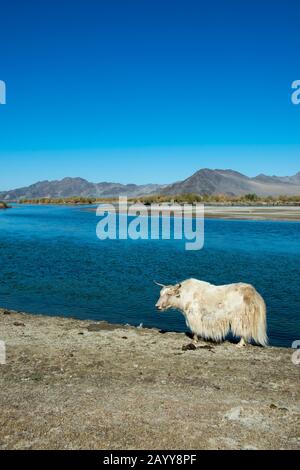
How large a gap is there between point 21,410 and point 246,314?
17.5 feet

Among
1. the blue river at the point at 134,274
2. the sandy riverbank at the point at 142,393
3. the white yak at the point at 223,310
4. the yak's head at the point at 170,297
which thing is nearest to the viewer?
the sandy riverbank at the point at 142,393

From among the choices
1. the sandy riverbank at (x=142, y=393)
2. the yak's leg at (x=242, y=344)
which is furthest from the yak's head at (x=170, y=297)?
the yak's leg at (x=242, y=344)

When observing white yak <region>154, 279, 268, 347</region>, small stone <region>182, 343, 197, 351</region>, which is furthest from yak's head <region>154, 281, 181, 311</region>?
small stone <region>182, 343, 197, 351</region>

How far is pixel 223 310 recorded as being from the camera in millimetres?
10406

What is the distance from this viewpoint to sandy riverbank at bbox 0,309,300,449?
611 cm

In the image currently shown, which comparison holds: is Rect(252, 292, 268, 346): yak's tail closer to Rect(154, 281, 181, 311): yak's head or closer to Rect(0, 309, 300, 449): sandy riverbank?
Rect(0, 309, 300, 449): sandy riverbank

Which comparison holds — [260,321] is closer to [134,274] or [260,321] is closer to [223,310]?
[223,310]

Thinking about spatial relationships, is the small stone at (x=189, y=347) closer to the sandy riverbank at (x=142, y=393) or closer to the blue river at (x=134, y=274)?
the sandy riverbank at (x=142, y=393)

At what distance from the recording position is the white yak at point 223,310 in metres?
10.2

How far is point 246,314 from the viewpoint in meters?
10.2

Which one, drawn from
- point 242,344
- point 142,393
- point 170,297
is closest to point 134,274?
point 170,297

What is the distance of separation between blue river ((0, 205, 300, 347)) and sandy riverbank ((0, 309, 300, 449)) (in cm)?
290

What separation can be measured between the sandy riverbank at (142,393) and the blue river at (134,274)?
2901mm

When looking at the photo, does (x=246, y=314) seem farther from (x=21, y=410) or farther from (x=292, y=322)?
(x=21, y=410)
